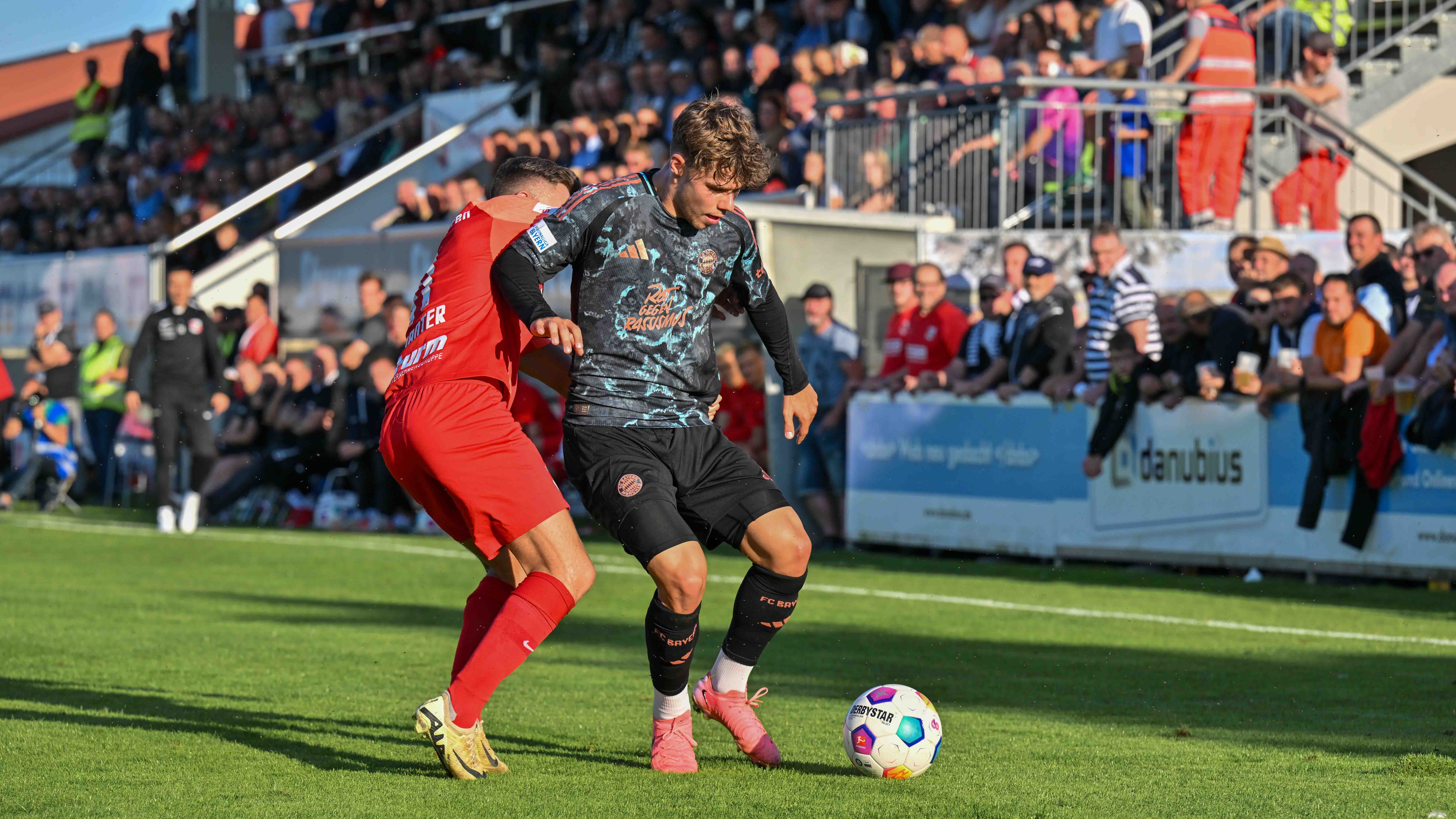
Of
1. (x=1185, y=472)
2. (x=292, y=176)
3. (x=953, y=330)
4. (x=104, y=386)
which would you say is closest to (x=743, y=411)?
(x=953, y=330)

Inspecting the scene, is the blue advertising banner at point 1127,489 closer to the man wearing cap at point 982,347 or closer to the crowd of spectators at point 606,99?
the man wearing cap at point 982,347

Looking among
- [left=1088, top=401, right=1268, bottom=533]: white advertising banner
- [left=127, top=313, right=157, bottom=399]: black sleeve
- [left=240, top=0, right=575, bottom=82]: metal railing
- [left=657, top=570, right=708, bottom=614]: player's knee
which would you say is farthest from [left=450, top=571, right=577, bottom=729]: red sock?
[left=240, top=0, right=575, bottom=82]: metal railing

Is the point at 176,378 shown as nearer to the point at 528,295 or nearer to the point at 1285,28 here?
the point at 1285,28

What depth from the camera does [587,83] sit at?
22.6m

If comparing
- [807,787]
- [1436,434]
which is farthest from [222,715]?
[1436,434]

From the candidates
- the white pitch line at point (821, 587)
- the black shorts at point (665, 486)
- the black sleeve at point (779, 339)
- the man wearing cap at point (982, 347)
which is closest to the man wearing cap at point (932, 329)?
the man wearing cap at point (982, 347)

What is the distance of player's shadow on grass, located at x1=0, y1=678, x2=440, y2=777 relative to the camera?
5.70 meters

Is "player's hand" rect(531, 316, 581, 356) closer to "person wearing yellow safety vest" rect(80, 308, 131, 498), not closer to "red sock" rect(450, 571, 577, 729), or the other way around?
"red sock" rect(450, 571, 577, 729)

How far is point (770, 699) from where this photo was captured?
716 centimetres

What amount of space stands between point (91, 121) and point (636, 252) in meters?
28.8

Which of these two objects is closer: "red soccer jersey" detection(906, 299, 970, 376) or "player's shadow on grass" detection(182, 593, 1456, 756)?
"player's shadow on grass" detection(182, 593, 1456, 756)

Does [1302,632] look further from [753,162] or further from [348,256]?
[348,256]

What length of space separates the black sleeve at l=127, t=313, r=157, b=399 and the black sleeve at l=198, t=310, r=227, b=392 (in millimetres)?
441

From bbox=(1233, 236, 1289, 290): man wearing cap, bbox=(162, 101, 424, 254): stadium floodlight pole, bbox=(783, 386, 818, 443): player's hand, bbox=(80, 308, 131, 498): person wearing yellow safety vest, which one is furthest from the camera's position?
bbox=(162, 101, 424, 254): stadium floodlight pole
